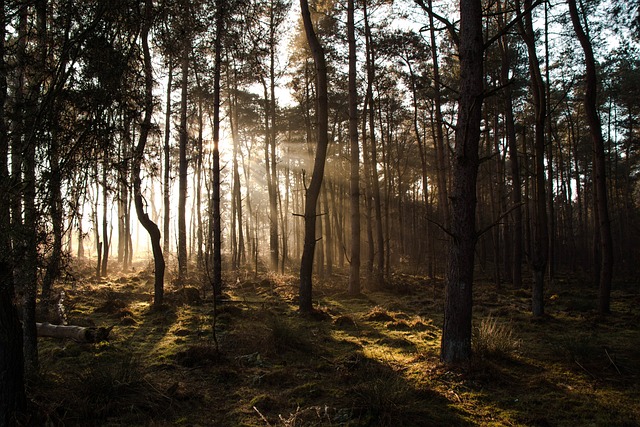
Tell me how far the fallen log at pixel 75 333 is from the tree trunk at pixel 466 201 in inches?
211

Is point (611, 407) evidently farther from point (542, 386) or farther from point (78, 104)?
point (78, 104)

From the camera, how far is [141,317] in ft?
28.7

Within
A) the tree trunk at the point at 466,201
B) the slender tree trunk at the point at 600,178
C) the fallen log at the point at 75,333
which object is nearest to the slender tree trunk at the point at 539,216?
the slender tree trunk at the point at 600,178

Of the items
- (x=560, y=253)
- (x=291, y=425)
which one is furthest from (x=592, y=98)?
(x=560, y=253)

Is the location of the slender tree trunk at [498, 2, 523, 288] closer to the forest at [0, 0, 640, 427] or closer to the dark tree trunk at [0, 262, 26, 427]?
the forest at [0, 0, 640, 427]

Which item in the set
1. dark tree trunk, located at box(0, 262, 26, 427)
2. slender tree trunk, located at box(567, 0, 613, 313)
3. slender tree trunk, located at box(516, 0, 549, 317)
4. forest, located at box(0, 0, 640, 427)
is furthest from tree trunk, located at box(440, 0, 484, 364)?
slender tree trunk, located at box(567, 0, 613, 313)

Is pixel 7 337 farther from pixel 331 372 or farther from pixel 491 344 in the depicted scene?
pixel 491 344

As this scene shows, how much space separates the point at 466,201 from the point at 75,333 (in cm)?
616

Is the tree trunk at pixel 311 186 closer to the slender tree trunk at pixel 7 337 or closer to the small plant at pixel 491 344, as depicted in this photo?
the small plant at pixel 491 344

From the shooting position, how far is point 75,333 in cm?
616

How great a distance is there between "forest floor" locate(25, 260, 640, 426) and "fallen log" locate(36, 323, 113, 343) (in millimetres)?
150

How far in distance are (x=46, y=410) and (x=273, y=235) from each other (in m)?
14.6

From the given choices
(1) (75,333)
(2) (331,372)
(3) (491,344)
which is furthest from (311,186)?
(1) (75,333)

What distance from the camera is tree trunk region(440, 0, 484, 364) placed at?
5137 mm
